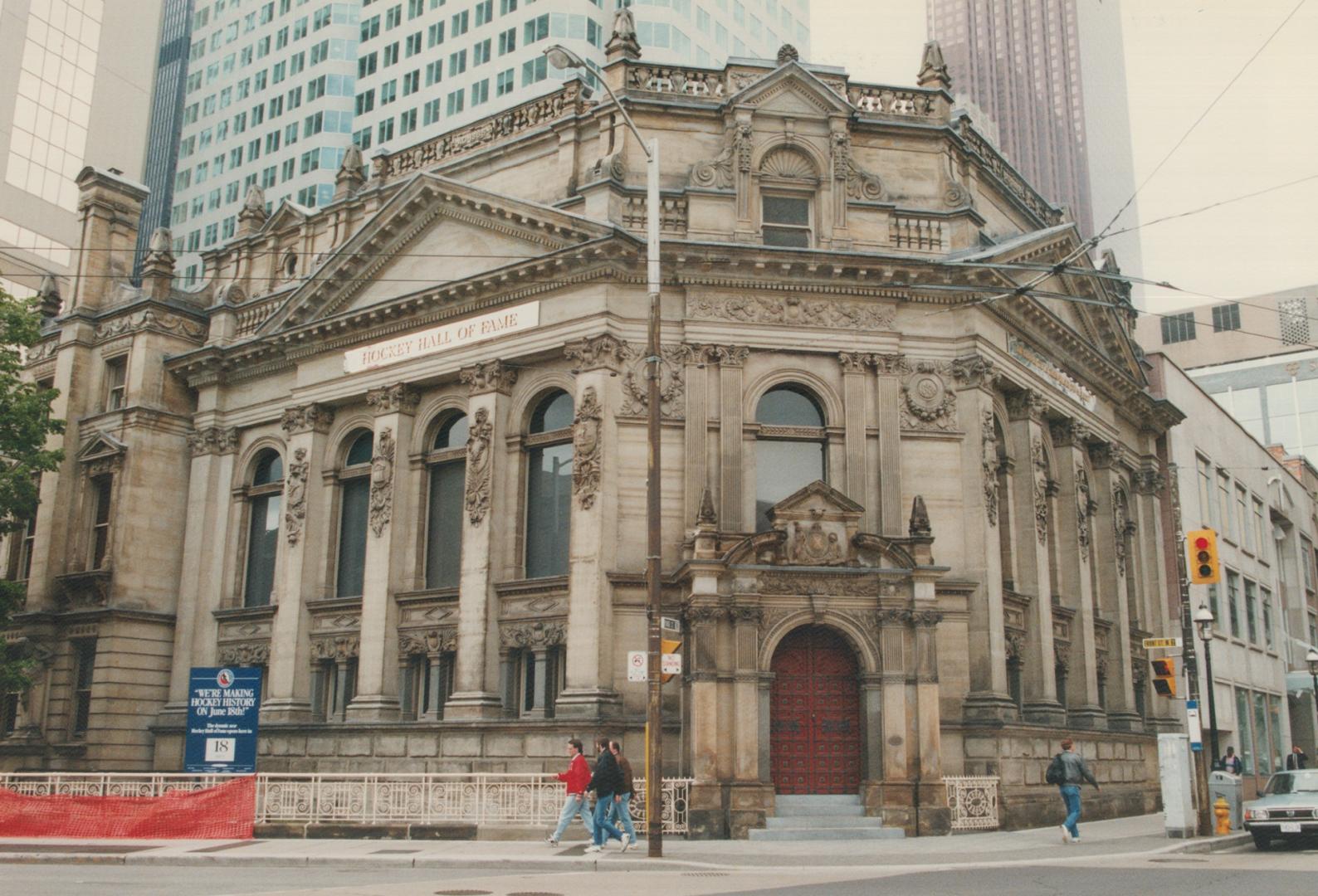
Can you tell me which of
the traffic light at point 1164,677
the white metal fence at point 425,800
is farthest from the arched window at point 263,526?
the traffic light at point 1164,677

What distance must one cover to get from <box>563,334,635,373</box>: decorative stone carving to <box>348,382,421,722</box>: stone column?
6.18 m

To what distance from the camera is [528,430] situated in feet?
106

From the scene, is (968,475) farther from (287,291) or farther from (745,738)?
(287,291)

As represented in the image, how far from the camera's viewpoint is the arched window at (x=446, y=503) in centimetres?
3328

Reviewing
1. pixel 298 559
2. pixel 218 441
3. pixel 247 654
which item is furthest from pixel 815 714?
pixel 218 441

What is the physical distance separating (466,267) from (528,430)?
480 centimetres

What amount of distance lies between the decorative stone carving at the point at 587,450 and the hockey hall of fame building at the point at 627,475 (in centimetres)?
11

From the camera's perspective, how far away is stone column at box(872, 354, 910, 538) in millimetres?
29688

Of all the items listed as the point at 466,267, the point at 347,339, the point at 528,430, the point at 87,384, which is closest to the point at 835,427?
the point at 528,430

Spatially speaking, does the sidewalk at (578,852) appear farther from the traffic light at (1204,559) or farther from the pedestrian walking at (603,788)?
the traffic light at (1204,559)

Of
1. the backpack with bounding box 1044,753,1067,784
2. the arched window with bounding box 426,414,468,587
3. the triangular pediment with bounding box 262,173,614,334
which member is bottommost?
the backpack with bounding box 1044,753,1067,784

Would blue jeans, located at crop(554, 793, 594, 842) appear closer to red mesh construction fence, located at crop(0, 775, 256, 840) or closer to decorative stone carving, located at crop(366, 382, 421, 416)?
red mesh construction fence, located at crop(0, 775, 256, 840)

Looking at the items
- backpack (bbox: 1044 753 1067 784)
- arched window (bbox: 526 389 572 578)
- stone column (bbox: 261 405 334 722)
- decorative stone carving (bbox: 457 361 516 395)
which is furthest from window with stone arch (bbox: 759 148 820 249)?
backpack (bbox: 1044 753 1067 784)

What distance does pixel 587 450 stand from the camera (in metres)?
29.7
